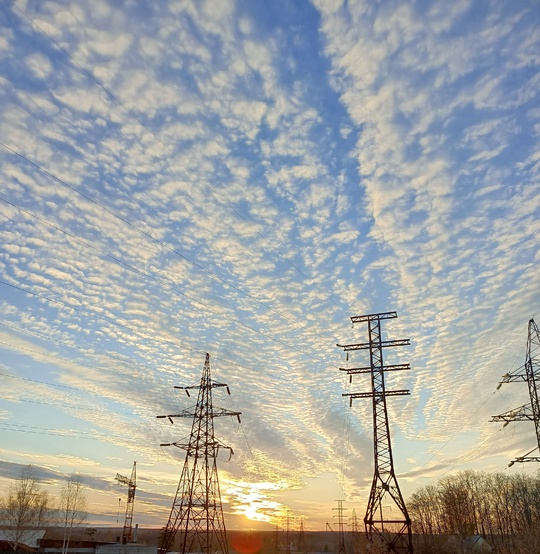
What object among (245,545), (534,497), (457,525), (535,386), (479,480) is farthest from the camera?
(245,545)

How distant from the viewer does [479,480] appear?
12144 centimetres

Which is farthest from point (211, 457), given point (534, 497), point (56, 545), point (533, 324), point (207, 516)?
point (534, 497)

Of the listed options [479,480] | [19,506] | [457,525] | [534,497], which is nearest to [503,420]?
[19,506]

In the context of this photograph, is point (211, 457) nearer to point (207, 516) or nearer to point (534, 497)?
point (207, 516)

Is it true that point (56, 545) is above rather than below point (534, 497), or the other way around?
below

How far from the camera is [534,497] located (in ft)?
340

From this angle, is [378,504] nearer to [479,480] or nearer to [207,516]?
[207,516]

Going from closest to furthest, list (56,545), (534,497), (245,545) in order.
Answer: (56,545), (534,497), (245,545)

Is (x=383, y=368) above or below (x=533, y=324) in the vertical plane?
below

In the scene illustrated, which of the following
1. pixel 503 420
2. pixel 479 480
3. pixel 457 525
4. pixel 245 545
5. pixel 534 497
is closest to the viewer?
pixel 503 420

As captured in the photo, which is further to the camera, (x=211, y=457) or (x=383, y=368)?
(x=211, y=457)

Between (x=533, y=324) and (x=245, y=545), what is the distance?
171 metres

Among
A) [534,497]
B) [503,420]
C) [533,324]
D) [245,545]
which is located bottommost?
[245,545]

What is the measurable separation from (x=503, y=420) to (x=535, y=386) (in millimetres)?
5389
